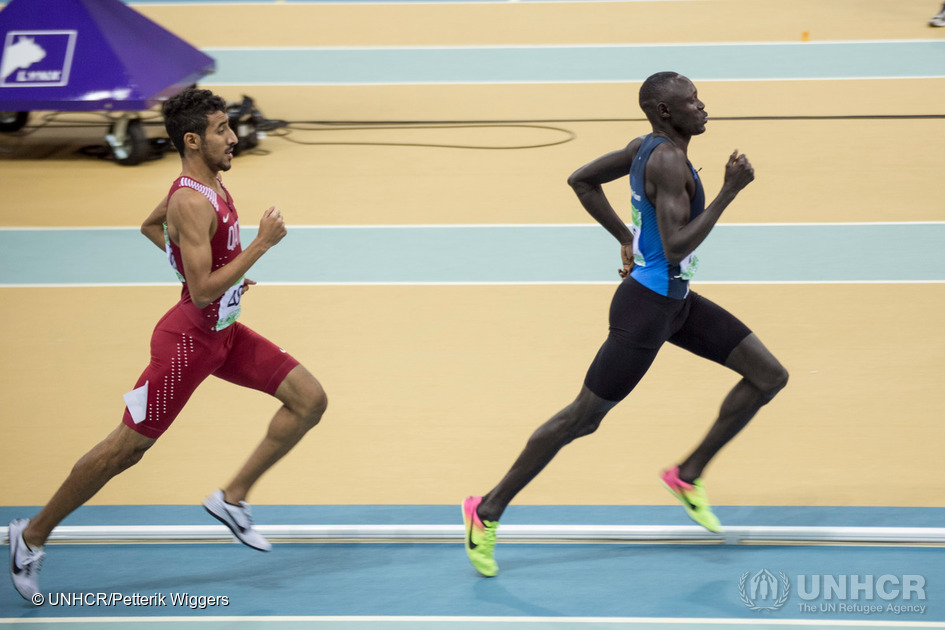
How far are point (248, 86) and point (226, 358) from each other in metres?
10.2

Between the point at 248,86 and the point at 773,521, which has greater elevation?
the point at 773,521

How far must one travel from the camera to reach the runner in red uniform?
417cm

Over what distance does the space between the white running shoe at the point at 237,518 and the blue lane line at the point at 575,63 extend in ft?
33.4

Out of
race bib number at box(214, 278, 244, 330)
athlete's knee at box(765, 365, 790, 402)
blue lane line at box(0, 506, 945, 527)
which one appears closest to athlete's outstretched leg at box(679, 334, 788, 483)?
athlete's knee at box(765, 365, 790, 402)

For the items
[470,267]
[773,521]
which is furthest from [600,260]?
[773,521]

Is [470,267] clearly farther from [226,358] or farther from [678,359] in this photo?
[226,358]

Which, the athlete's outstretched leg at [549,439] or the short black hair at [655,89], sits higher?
the short black hair at [655,89]

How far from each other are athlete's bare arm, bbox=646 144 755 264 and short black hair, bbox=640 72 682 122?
18 cm

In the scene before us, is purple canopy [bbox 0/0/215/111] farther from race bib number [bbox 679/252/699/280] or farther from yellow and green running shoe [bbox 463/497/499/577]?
race bib number [bbox 679/252/699/280]

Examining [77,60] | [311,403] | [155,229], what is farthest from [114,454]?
[77,60]

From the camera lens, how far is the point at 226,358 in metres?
4.54

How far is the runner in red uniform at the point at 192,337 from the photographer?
4.17m

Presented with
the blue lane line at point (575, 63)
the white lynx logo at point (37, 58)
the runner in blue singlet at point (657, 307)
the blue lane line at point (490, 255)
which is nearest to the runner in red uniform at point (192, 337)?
the runner in blue singlet at point (657, 307)

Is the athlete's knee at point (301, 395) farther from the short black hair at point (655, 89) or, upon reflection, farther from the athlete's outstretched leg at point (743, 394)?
the short black hair at point (655, 89)
